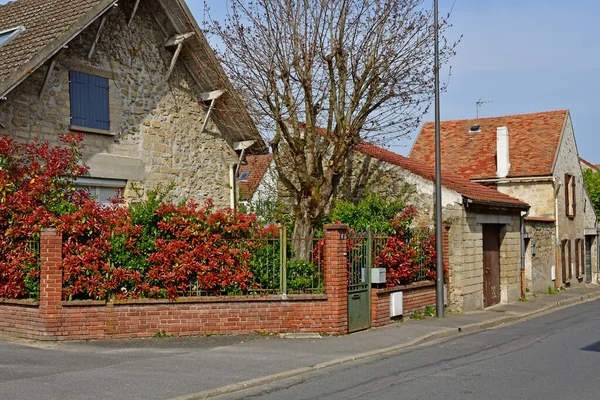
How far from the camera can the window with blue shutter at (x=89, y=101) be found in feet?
49.5

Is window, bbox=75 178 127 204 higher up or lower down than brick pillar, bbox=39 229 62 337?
higher up

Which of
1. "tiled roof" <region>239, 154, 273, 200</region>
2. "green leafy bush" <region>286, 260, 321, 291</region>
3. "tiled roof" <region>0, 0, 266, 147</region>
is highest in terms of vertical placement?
"tiled roof" <region>0, 0, 266, 147</region>

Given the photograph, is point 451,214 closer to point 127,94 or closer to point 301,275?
point 301,275

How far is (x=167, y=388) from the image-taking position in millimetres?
8727

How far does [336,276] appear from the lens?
44.0 feet

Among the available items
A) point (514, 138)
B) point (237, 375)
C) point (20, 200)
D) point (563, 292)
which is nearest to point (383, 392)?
point (237, 375)

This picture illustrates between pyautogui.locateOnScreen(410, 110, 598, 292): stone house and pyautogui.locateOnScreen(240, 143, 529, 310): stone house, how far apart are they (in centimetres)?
276

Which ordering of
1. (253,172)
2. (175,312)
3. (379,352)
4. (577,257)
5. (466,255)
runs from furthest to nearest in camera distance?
(253,172)
(577,257)
(466,255)
(175,312)
(379,352)

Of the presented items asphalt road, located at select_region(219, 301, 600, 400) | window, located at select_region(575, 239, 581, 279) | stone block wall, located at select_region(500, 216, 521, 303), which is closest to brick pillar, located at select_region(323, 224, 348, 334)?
asphalt road, located at select_region(219, 301, 600, 400)

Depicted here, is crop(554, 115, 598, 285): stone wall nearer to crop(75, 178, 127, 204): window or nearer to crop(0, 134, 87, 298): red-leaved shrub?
crop(75, 178, 127, 204): window

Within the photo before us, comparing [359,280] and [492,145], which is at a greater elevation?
[492,145]

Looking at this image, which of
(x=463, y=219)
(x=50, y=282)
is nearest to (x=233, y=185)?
(x=463, y=219)

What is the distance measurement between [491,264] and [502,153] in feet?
26.8

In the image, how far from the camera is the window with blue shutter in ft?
49.5
